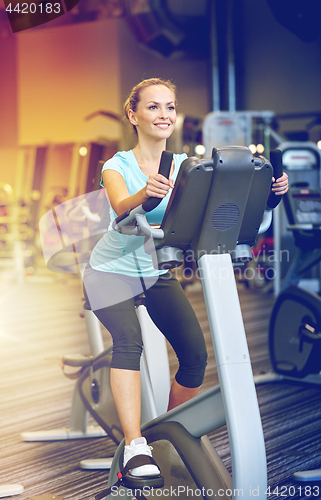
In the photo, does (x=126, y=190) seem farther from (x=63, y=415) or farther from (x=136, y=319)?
(x=63, y=415)

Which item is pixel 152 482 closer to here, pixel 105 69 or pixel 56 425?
pixel 56 425

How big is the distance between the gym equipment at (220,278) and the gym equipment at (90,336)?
Answer: 0.41m

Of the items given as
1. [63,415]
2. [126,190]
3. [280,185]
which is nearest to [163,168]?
[126,190]

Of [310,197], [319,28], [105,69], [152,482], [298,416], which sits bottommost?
[298,416]

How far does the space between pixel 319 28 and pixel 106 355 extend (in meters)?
4.97

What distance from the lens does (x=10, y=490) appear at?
6.43ft

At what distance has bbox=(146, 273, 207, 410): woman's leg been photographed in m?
1.67

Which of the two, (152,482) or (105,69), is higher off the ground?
(105,69)

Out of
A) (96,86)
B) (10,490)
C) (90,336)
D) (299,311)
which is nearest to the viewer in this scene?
(10,490)

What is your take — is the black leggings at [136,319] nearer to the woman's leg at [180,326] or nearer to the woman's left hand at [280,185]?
the woman's leg at [180,326]

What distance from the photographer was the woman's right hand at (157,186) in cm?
129

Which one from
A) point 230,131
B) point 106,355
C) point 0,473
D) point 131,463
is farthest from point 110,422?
point 230,131

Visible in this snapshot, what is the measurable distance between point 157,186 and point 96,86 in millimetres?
8367

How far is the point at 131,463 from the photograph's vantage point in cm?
146
